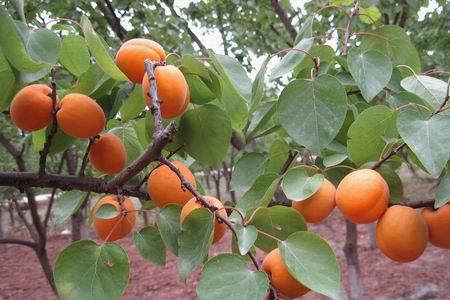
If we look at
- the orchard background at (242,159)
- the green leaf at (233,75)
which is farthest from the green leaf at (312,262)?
the green leaf at (233,75)

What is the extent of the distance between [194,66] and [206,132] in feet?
0.44

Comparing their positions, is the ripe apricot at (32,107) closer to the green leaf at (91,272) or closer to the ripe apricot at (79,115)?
the ripe apricot at (79,115)

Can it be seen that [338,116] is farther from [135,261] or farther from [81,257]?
[135,261]

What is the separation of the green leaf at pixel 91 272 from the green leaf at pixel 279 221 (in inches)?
8.0

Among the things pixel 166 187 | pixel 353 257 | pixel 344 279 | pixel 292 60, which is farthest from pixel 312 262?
pixel 344 279

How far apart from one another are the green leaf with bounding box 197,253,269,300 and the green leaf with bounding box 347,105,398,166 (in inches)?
10.6

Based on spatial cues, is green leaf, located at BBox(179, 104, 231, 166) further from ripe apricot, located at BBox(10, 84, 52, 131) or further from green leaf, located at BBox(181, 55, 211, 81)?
ripe apricot, located at BBox(10, 84, 52, 131)

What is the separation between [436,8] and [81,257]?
3.61 metres

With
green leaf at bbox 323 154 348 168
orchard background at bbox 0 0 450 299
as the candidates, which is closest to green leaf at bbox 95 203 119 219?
orchard background at bbox 0 0 450 299

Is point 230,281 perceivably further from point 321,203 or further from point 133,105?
point 133,105

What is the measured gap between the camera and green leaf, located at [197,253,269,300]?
19.3 inches

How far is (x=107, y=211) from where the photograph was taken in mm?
685

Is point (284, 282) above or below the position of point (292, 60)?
below

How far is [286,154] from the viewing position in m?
0.96
